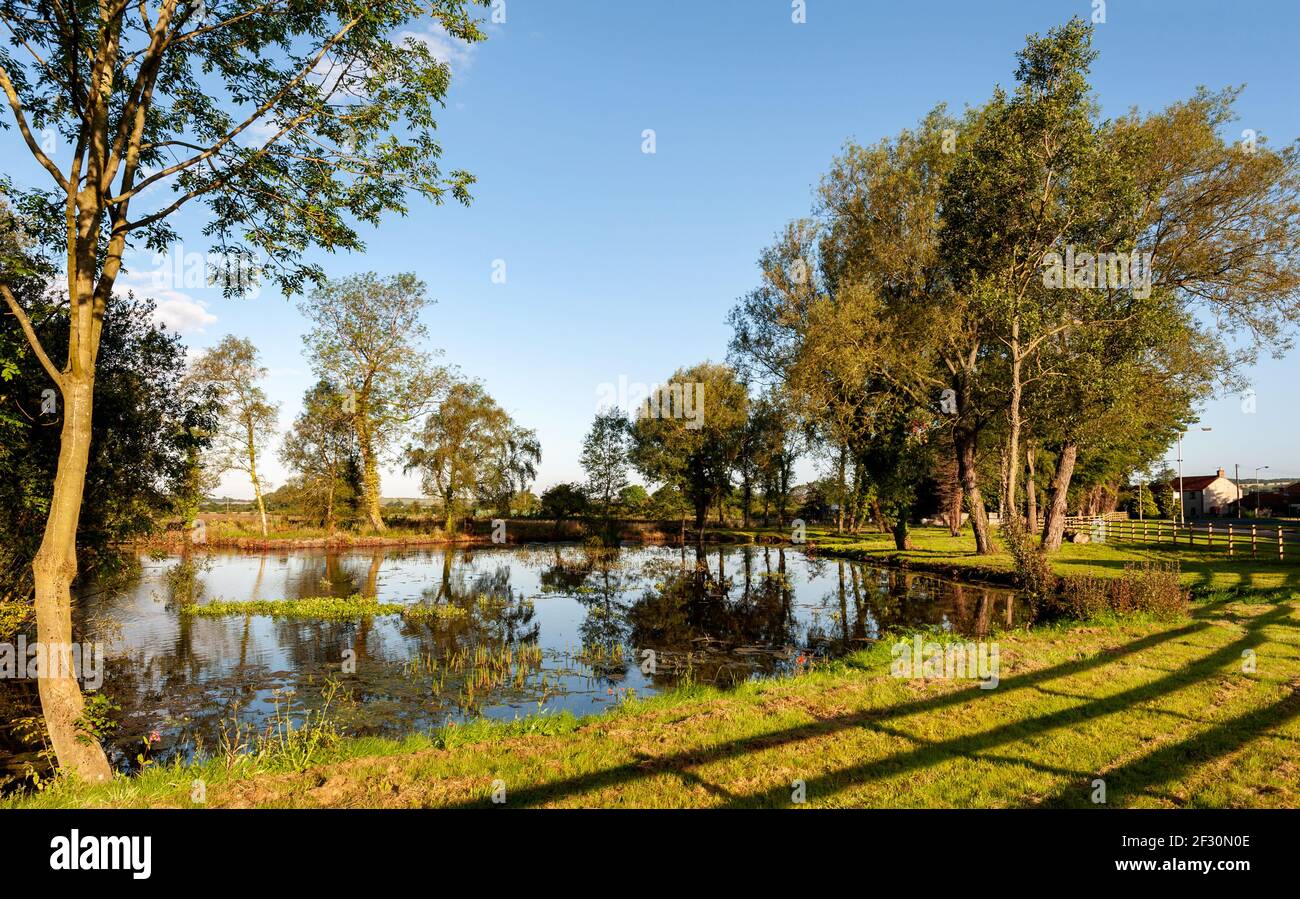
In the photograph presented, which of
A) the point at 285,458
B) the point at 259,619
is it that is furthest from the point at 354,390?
the point at 259,619

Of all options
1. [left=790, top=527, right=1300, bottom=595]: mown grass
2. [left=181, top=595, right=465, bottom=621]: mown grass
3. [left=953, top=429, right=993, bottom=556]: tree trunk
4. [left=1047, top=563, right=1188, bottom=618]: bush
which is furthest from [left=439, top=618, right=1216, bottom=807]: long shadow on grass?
[left=953, top=429, right=993, bottom=556]: tree trunk

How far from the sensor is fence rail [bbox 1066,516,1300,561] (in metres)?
27.9

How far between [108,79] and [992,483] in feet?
204

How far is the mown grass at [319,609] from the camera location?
21.4 metres

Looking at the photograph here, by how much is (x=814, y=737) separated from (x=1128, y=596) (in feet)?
44.8

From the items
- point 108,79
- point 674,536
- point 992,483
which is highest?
point 108,79

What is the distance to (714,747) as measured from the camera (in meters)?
8.12

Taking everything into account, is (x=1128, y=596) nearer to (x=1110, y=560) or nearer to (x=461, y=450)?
(x=1110, y=560)

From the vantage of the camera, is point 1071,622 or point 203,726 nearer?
point 203,726

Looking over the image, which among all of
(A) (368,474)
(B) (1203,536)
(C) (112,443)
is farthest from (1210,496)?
(C) (112,443)

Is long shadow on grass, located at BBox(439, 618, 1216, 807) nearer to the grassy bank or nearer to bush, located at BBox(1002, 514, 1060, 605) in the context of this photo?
the grassy bank

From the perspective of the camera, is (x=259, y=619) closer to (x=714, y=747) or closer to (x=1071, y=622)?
(x=714, y=747)

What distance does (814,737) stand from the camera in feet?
27.9
